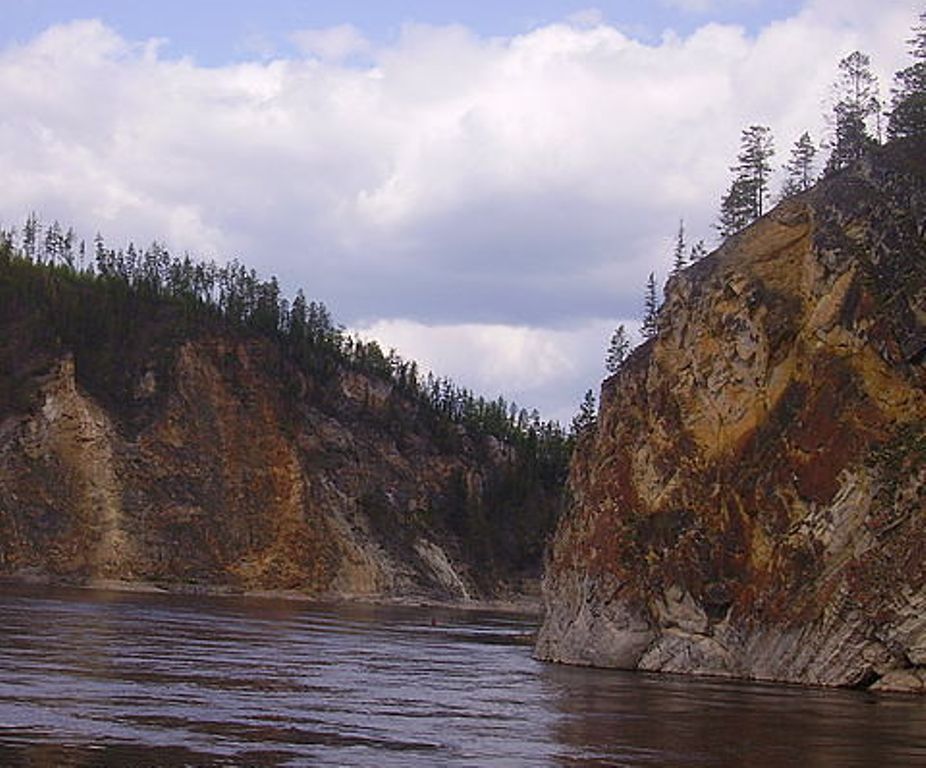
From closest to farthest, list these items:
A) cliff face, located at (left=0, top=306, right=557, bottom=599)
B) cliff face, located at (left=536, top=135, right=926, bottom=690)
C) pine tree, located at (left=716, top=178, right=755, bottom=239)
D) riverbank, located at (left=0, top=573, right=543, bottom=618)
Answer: cliff face, located at (left=536, top=135, right=926, bottom=690), pine tree, located at (left=716, top=178, right=755, bottom=239), riverbank, located at (left=0, top=573, right=543, bottom=618), cliff face, located at (left=0, top=306, right=557, bottom=599)

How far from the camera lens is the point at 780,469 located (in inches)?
2731

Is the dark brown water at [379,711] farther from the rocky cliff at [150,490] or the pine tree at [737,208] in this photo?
the rocky cliff at [150,490]

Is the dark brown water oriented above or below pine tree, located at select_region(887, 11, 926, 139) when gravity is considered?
below

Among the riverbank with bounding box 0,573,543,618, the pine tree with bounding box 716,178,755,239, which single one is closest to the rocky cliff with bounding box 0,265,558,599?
the riverbank with bounding box 0,573,543,618

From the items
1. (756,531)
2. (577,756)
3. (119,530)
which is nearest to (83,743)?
(577,756)

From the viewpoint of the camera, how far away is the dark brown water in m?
36.2

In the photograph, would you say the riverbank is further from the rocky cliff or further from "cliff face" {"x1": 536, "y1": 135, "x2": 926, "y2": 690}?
"cliff face" {"x1": 536, "y1": 135, "x2": 926, "y2": 690}

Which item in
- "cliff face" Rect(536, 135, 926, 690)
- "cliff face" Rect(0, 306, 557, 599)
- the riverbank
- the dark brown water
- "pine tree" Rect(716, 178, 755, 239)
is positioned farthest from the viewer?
"cliff face" Rect(0, 306, 557, 599)

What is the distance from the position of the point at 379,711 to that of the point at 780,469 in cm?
2805

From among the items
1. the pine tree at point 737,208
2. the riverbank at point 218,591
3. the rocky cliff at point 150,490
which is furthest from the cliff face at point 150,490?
the pine tree at point 737,208

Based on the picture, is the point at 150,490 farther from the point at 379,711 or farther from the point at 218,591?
the point at 379,711

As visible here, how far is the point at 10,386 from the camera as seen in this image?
624 feet

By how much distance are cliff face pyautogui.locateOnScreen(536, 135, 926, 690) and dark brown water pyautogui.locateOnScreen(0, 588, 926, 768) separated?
347 cm

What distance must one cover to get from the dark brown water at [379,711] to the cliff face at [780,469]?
3.47 m
